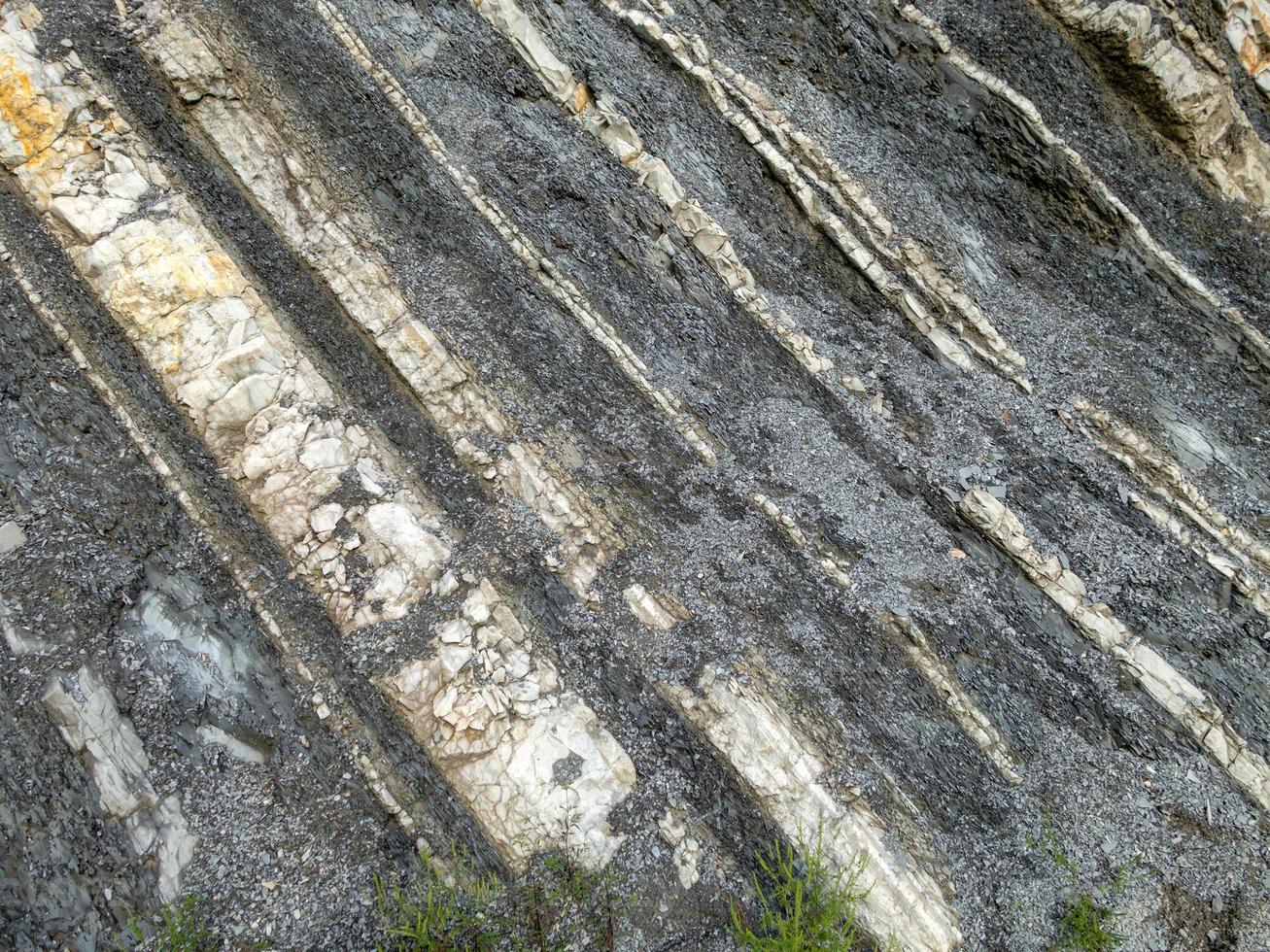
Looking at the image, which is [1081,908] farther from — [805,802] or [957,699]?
[805,802]

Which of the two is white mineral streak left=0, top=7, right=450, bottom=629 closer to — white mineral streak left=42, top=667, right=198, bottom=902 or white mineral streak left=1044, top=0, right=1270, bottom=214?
white mineral streak left=42, top=667, right=198, bottom=902

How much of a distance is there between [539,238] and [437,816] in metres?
4.12

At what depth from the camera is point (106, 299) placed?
4.89 m

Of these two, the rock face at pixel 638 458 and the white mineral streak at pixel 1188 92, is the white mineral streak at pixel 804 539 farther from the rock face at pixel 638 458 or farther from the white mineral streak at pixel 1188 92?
A: the white mineral streak at pixel 1188 92

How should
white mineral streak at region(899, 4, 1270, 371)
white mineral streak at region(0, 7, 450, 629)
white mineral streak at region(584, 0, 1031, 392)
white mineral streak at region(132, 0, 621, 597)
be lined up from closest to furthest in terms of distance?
white mineral streak at region(0, 7, 450, 629), white mineral streak at region(132, 0, 621, 597), white mineral streak at region(899, 4, 1270, 371), white mineral streak at region(584, 0, 1031, 392)

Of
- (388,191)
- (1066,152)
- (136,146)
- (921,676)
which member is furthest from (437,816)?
(1066,152)

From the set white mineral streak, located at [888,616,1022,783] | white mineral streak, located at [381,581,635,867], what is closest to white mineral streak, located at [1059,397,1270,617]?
white mineral streak, located at [888,616,1022,783]

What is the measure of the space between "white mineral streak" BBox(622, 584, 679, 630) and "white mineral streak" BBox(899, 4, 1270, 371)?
4693 mm

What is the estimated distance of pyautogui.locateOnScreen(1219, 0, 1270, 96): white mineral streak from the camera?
5.43 meters

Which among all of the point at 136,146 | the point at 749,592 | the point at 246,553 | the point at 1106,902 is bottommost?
the point at 1106,902

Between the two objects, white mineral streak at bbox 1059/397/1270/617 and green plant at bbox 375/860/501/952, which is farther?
white mineral streak at bbox 1059/397/1270/617

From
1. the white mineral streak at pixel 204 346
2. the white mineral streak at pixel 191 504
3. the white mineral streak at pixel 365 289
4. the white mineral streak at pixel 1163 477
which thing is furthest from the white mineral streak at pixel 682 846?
the white mineral streak at pixel 1163 477

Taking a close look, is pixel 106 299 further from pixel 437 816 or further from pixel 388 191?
pixel 437 816

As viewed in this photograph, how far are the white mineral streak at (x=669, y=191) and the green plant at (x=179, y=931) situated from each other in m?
5.28
